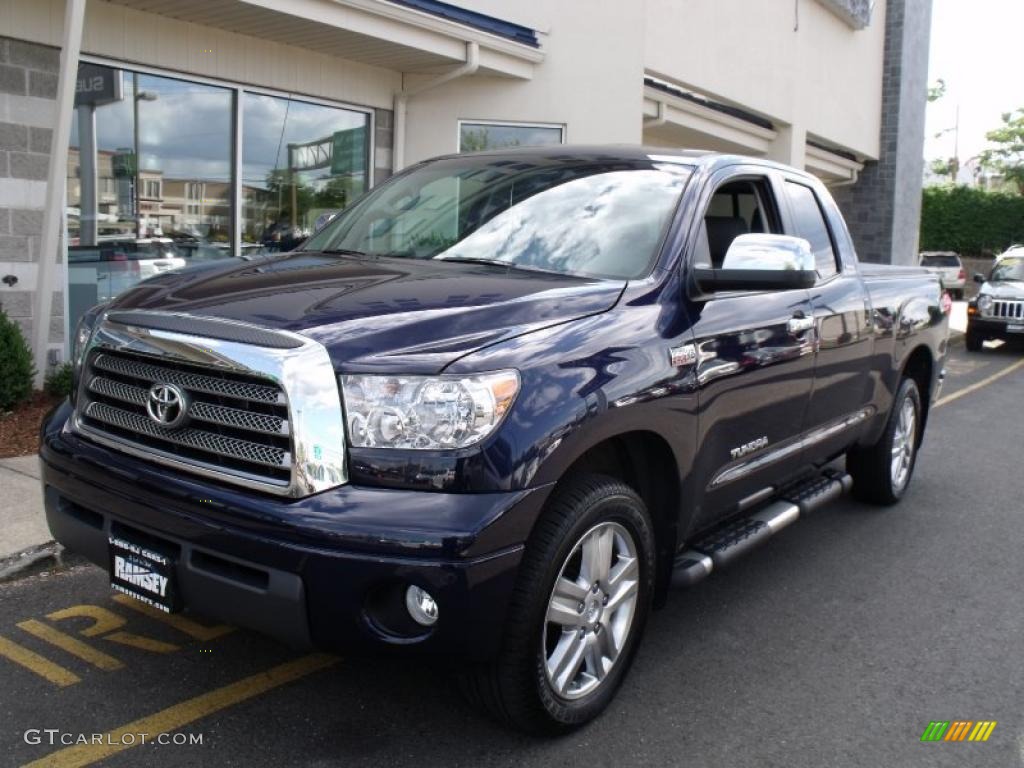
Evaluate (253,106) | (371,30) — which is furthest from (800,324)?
(253,106)

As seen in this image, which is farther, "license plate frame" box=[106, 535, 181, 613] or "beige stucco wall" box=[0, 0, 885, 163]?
"beige stucco wall" box=[0, 0, 885, 163]

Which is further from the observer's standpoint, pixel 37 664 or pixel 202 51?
pixel 202 51

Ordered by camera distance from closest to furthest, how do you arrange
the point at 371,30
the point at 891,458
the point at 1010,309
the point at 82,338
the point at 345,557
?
the point at 345,557 → the point at 82,338 → the point at 891,458 → the point at 371,30 → the point at 1010,309

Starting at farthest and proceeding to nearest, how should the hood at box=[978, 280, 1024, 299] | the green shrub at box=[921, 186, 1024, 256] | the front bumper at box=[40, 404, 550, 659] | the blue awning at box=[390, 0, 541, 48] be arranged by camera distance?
the green shrub at box=[921, 186, 1024, 256]
the hood at box=[978, 280, 1024, 299]
the blue awning at box=[390, 0, 541, 48]
the front bumper at box=[40, 404, 550, 659]

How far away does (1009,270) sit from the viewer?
1727 cm

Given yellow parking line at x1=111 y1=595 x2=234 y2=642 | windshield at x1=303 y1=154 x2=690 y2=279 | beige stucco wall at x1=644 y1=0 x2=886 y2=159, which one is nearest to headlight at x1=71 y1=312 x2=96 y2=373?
yellow parking line at x1=111 y1=595 x2=234 y2=642

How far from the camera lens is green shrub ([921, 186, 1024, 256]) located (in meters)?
33.7

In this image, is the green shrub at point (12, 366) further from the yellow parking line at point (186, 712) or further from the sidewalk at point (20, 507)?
the yellow parking line at point (186, 712)

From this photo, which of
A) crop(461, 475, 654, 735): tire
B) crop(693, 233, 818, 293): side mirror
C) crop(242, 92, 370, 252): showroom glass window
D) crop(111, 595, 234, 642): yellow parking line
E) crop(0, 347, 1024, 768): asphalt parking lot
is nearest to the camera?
crop(461, 475, 654, 735): tire

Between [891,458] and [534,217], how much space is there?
3288 millimetres

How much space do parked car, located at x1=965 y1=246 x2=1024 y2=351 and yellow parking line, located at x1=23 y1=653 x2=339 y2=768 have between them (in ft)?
49.4

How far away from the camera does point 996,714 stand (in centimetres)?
364

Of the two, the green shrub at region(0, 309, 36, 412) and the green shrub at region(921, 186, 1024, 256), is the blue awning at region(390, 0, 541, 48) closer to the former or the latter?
the green shrub at region(0, 309, 36, 412)

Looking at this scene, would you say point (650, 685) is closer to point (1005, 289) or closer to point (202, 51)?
point (202, 51)
